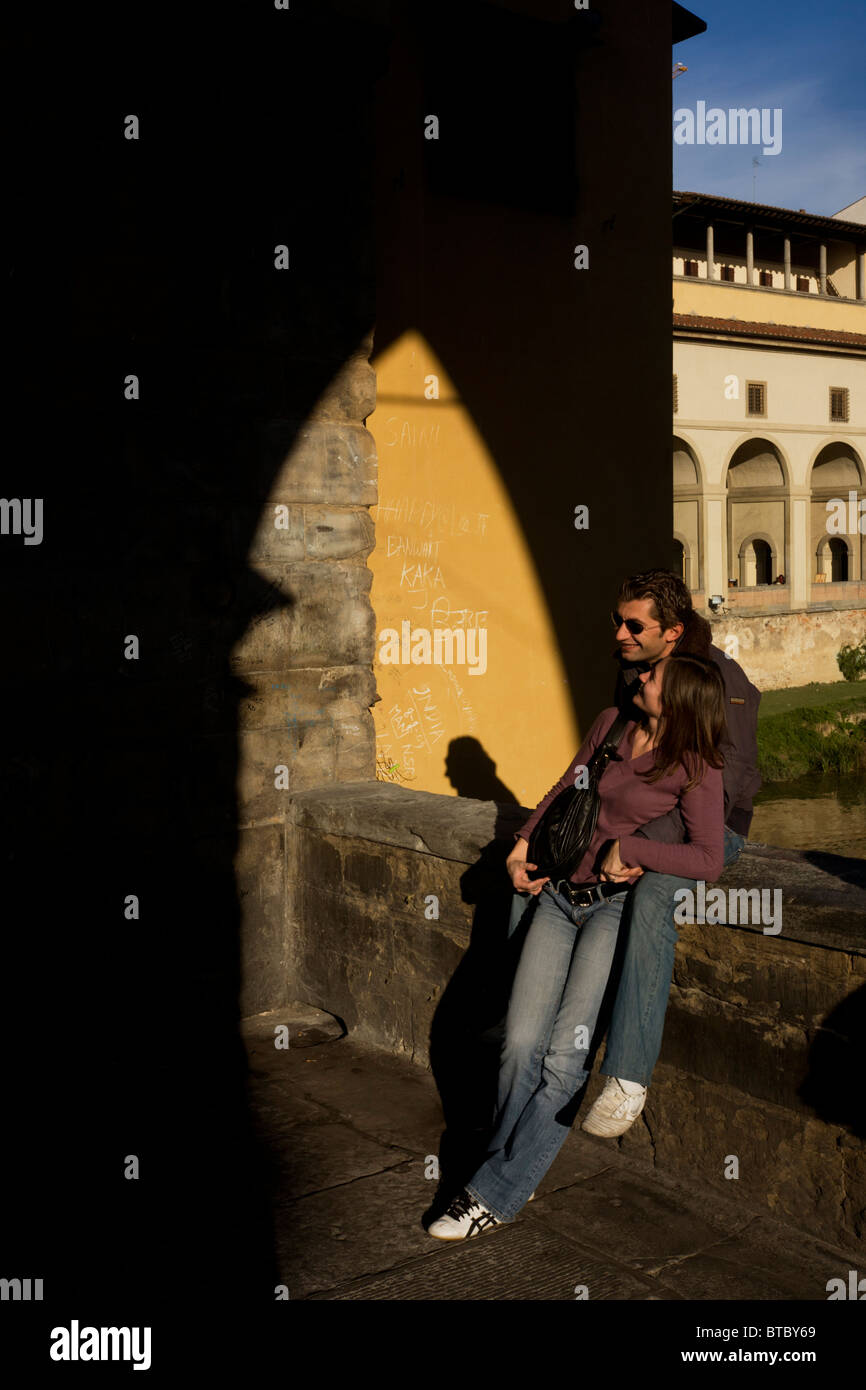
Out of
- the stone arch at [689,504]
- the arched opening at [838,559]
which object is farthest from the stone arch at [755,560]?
the stone arch at [689,504]

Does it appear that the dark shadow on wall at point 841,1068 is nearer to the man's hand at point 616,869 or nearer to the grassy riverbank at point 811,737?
the man's hand at point 616,869

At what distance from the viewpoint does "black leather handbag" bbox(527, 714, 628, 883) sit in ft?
11.3

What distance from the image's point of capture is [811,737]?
2231cm

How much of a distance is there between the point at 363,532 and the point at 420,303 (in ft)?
7.94

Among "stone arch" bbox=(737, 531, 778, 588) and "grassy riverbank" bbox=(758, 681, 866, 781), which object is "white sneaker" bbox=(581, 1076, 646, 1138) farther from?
"stone arch" bbox=(737, 531, 778, 588)

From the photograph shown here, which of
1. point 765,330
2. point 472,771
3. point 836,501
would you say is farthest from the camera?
point 836,501

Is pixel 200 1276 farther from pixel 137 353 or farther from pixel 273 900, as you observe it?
pixel 137 353

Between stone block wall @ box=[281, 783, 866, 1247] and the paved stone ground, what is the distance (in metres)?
0.10

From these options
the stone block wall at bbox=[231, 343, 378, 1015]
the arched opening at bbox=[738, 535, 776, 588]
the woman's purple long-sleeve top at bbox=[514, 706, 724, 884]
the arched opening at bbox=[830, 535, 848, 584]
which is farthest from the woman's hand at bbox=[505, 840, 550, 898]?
the arched opening at bbox=[830, 535, 848, 584]

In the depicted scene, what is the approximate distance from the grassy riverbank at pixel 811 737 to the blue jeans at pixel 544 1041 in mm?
18026

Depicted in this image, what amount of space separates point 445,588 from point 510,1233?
4.63 metres

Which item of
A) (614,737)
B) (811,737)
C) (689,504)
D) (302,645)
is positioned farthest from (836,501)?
(614,737)

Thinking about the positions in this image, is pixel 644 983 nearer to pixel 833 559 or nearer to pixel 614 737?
pixel 614 737
